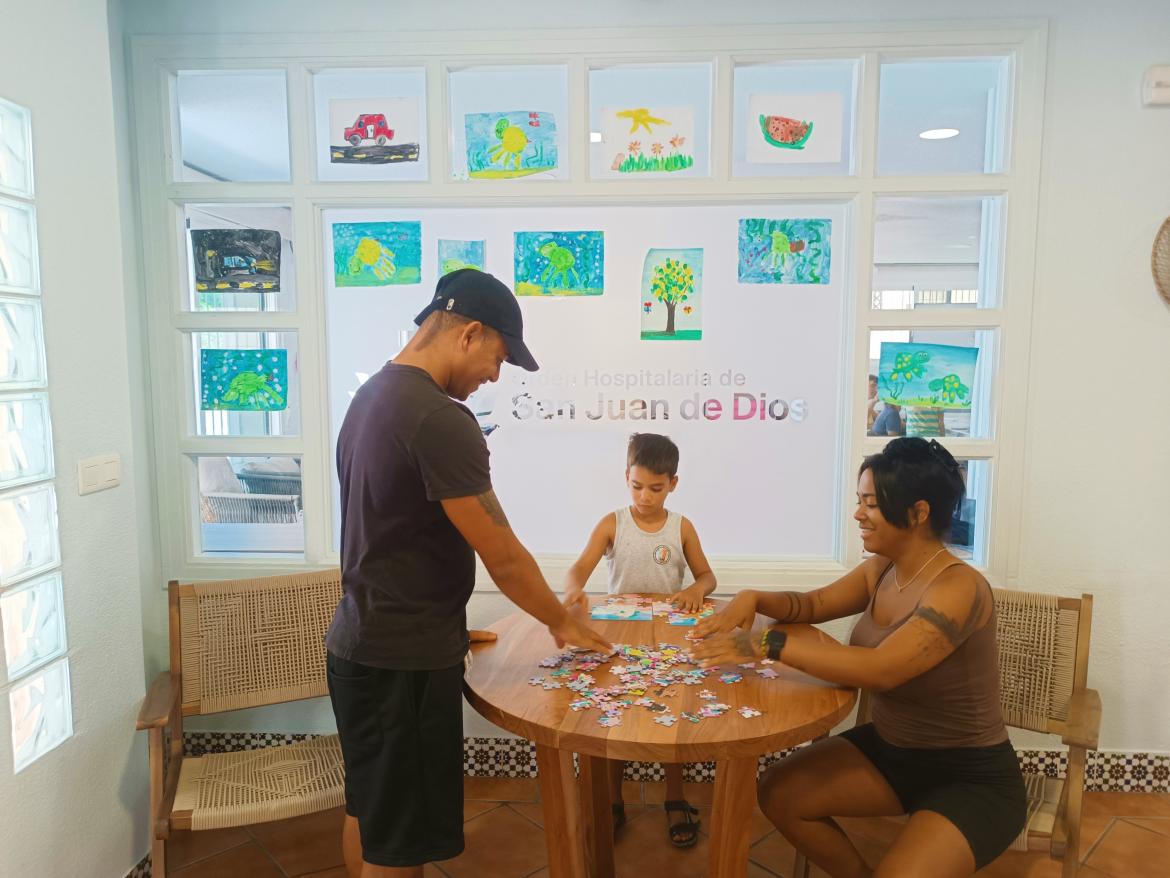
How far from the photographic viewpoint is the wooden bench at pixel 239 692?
2363mm

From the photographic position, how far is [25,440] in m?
2.16

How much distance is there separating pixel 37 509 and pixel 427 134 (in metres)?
1.94

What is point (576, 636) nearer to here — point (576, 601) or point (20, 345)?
point (576, 601)

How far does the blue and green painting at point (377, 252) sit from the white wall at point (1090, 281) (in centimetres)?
77

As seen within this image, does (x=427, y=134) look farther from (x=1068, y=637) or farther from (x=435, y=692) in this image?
(x=1068, y=637)

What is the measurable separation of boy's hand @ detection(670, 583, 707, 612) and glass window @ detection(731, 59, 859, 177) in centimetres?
167

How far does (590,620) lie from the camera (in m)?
2.51

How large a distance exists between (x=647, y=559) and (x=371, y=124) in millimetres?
2075

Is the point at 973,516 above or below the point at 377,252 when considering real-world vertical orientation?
below

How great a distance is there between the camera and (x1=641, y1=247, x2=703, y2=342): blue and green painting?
318cm

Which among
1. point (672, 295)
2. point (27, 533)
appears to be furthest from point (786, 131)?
point (27, 533)

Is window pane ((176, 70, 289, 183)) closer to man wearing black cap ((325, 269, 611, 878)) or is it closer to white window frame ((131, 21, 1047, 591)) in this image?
white window frame ((131, 21, 1047, 591))

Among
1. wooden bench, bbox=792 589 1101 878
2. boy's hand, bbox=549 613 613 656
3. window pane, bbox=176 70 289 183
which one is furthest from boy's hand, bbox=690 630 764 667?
window pane, bbox=176 70 289 183

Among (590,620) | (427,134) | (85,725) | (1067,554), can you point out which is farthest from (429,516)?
(1067,554)
